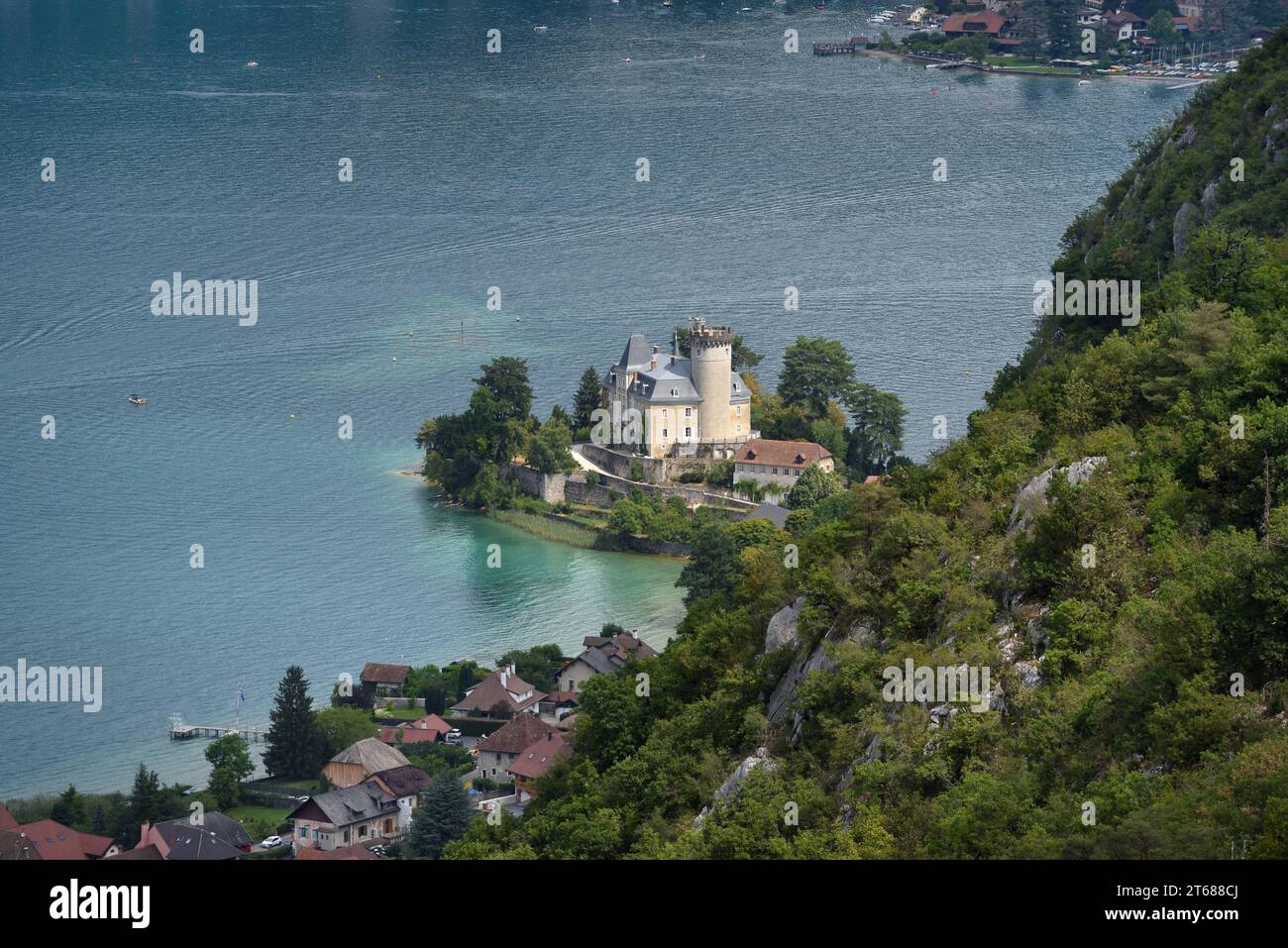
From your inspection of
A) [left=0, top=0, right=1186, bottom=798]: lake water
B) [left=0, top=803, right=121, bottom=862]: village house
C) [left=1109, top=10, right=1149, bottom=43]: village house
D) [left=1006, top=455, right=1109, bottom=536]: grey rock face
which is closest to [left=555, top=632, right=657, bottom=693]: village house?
[left=0, top=0, right=1186, bottom=798]: lake water

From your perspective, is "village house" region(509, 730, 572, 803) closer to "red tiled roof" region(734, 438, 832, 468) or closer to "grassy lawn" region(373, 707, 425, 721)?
"grassy lawn" region(373, 707, 425, 721)

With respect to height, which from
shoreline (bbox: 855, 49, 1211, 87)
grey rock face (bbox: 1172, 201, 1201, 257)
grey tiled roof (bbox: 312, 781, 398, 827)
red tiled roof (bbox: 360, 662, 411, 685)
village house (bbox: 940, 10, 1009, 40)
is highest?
Answer: village house (bbox: 940, 10, 1009, 40)

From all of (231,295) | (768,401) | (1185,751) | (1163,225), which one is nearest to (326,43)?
(231,295)

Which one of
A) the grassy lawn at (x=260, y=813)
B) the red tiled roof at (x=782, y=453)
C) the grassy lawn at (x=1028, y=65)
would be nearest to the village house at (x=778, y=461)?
the red tiled roof at (x=782, y=453)

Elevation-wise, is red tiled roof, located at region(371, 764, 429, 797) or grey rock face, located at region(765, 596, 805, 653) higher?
grey rock face, located at region(765, 596, 805, 653)

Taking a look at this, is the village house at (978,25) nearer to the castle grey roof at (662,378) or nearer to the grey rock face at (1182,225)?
the castle grey roof at (662,378)

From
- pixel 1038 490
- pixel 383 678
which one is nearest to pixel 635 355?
pixel 383 678

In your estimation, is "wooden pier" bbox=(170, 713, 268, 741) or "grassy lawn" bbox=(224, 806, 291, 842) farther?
"wooden pier" bbox=(170, 713, 268, 741)
